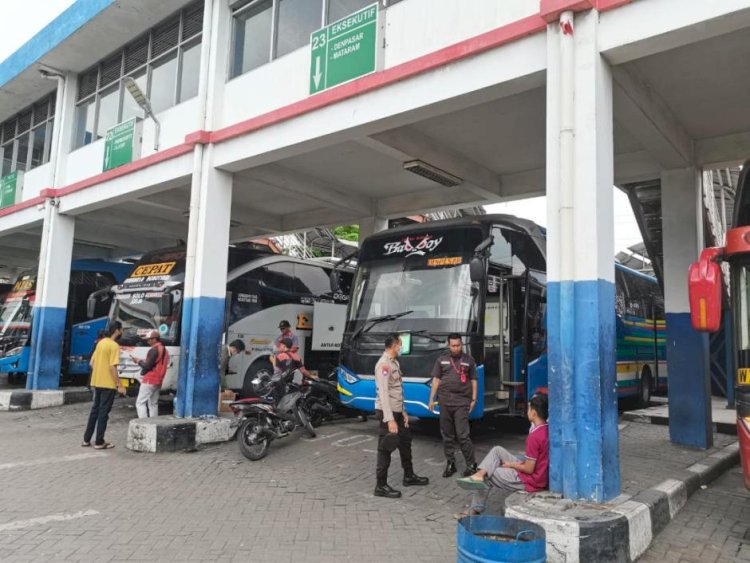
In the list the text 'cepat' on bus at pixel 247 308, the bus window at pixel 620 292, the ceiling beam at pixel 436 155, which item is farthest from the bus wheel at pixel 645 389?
the text 'cepat' on bus at pixel 247 308

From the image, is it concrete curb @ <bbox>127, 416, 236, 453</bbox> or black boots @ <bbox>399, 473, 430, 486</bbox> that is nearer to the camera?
black boots @ <bbox>399, 473, 430, 486</bbox>

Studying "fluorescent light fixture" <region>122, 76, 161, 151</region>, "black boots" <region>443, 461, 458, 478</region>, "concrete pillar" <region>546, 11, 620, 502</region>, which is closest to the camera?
"concrete pillar" <region>546, 11, 620, 502</region>

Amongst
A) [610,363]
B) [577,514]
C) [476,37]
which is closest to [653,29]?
[476,37]

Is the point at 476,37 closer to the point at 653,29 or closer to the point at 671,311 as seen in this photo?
the point at 653,29

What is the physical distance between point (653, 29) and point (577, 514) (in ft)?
13.6

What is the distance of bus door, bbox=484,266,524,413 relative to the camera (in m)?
8.31

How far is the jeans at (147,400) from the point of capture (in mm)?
9367

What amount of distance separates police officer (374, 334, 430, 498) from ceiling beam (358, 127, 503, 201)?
3388 mm

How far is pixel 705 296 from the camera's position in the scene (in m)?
4.60

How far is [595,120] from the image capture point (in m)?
5.16

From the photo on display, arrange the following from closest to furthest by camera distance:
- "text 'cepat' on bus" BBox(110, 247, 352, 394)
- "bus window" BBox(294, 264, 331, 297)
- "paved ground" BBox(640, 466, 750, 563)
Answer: "paved ground" BBox(640, 466, 750, 563) → "text 'cepat' on bus" BBox(110, 247, 352, 394) → "bus window" BBox(294, 264, 331, 297)

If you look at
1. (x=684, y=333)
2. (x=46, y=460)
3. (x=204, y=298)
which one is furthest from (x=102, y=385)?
(x=684, y=333)

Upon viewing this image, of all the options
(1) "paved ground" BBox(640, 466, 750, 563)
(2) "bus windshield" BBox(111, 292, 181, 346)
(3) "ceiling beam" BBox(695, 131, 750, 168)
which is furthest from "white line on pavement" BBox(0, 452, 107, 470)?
(3) "ceiling beam" BBox(695, 131, 750, 168)

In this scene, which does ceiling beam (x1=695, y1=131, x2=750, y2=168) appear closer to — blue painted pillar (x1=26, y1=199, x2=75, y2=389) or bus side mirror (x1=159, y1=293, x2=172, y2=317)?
bus side mirror (x1=159, y1=293, x2=172, y2=317)
